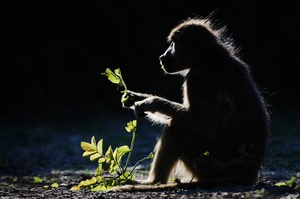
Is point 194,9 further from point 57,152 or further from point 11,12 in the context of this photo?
point 57,152

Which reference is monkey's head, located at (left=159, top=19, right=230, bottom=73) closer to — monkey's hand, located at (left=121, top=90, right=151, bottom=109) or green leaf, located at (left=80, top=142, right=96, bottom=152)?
monkey's hand, located at (left=121, top=90, right=151, bottom=109)

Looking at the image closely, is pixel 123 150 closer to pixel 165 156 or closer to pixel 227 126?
pixel 165 156

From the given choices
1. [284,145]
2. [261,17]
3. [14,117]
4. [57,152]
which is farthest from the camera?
[261,17]

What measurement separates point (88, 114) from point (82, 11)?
2843mm

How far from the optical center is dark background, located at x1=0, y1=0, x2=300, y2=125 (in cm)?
1574

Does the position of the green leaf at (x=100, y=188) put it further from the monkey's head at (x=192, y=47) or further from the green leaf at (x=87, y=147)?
the monkey's head at (x=192, y=47)

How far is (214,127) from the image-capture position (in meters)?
5.52

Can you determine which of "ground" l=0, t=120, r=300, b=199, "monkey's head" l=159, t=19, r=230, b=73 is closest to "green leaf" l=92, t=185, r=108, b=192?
"ground" l=0, t=120, r=300, b=199

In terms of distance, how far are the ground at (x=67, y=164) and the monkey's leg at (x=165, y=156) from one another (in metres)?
0.45

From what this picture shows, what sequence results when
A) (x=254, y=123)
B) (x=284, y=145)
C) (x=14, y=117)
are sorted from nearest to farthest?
(x=254, y=123)
(x=284, y=145)
(x=14, y=117)

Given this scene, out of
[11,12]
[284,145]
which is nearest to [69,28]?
[11,12]

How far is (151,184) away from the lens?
5.82m

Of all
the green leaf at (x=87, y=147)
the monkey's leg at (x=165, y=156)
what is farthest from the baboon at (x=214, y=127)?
the green leaf at (x=87, y=147)

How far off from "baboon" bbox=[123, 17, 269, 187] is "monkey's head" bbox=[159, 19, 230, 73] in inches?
5.1
